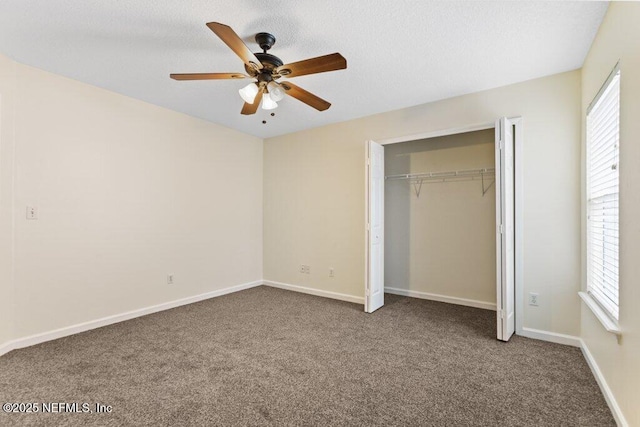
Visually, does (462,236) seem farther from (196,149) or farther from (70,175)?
(70,175)

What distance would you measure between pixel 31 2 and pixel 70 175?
1602mm

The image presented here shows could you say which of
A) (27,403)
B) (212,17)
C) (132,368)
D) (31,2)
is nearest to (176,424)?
(132,368)

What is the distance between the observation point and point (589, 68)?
2555 mm

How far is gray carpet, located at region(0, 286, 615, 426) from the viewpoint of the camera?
72.2 inches

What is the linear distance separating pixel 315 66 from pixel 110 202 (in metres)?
2.76

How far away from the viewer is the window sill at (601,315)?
71.8 inches

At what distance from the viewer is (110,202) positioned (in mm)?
3408

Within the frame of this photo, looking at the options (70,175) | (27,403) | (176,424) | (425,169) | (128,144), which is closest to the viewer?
(176,424)

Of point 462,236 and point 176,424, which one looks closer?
point 176,424

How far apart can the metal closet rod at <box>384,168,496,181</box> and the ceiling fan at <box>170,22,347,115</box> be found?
7.17 ft

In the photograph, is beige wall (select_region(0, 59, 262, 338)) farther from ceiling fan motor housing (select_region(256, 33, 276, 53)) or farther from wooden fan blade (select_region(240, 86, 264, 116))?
ceiling fan motor housing (select_region(256, 33, 276, 53))

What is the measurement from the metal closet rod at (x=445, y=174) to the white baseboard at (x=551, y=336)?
6.16 feet

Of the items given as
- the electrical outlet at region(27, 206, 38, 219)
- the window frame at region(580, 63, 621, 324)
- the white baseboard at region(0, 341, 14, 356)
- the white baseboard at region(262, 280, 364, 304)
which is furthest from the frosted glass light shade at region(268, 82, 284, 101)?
the white baseboard at region(0, 341, 14, 356)

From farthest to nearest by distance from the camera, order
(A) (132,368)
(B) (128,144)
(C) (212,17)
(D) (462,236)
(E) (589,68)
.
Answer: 1. (D) (462,236)
2. (B) (128,144)
3. (E) (589,68)
4. (A) (132,368)
5. (C) (212,17)
